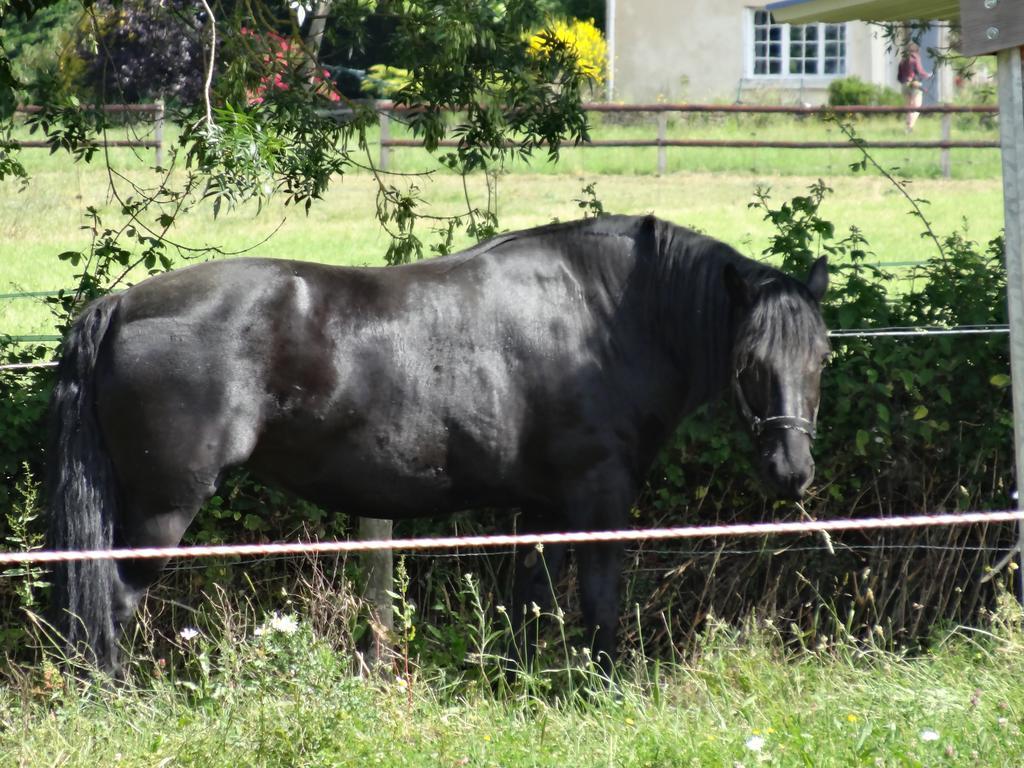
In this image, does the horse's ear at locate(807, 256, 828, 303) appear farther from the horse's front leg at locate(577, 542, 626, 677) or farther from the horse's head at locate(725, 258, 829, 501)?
the horse's front leg at locate(577, 542, 626, 677)

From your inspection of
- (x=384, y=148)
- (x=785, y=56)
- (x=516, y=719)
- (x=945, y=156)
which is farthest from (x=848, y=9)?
(x=785, y=56)

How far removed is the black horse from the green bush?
76.8 feet

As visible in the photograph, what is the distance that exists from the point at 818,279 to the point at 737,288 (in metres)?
0.34

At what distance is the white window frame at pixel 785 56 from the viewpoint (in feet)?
97.6

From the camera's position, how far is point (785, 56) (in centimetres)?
3009

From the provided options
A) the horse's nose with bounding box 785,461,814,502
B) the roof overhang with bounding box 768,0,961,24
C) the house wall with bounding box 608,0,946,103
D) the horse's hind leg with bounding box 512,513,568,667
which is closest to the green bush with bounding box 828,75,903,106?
the house wall with bounding box 608,0,946,103

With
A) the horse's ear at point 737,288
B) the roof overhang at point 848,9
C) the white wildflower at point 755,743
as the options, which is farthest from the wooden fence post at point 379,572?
the roof overhang at point 848,9

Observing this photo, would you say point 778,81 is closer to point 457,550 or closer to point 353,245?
point 353,245

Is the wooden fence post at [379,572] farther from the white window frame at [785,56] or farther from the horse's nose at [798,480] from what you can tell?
the white window frame at [785,56]

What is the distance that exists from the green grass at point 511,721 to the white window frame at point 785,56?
27.3 meters

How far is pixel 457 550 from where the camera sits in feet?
17.6

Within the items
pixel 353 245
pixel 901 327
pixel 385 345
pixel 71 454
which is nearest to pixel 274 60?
pixel 385 345

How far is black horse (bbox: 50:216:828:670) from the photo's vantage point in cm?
419

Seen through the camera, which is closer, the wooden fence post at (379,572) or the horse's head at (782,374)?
the horse's head at (782,374)
